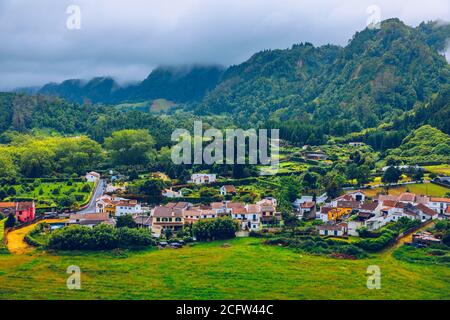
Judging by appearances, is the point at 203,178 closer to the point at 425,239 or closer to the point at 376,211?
the point at 376,211

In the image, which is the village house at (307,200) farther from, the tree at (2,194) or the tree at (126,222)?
the tree at (2,194)

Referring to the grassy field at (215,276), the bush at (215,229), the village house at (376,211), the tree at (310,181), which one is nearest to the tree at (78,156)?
the tree at (310,181)

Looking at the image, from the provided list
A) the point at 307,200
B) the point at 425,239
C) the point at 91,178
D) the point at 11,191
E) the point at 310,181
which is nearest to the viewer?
the point at 425,239

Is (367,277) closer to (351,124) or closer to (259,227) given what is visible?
(259,227)

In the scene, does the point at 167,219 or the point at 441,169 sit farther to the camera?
the point at 441,169

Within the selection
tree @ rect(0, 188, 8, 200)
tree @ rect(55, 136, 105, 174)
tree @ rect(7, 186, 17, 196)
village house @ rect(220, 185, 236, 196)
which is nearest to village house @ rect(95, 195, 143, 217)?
village house @ rect(220, 185, 236, 196)

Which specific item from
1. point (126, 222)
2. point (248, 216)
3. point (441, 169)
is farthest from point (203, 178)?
point (441, 169)

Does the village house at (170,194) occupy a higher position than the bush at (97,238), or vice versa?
the village house at (170,194)
